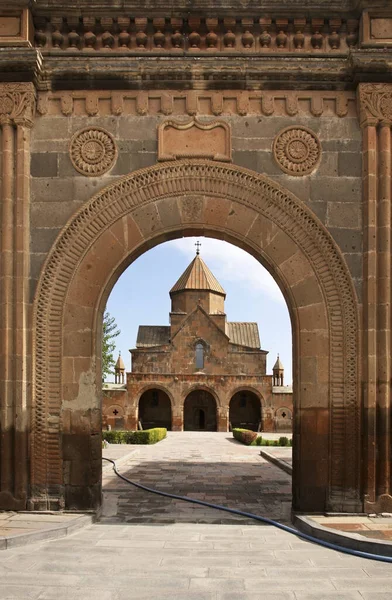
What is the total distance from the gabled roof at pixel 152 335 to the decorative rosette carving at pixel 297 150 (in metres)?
36.3

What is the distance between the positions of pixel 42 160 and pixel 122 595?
5.40 metres

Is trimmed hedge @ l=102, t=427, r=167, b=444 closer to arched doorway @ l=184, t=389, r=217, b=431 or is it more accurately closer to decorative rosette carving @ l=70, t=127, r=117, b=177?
arched doorway @ l=184, t=389, r=217, b=431

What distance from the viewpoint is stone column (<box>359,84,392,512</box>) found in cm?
767

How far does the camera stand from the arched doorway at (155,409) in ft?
129

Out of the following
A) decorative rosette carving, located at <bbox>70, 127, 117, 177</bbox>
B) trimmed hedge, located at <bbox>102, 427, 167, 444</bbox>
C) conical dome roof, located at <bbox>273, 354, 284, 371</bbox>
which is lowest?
trimmed hedge, located at <bbox>102, 427, 167, 444</bbox>

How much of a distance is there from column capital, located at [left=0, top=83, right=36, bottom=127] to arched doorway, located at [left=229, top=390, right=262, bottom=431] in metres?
32.9

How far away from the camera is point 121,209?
8.12 metres

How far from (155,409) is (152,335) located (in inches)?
275

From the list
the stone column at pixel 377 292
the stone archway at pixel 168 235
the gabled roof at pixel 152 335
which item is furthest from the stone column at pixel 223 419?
the stone column at pixel 377 292

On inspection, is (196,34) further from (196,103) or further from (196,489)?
(196,489)

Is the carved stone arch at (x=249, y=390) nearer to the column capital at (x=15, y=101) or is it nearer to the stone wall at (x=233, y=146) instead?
the stone wall at (x=233, y=146)

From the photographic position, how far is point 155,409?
130 ft

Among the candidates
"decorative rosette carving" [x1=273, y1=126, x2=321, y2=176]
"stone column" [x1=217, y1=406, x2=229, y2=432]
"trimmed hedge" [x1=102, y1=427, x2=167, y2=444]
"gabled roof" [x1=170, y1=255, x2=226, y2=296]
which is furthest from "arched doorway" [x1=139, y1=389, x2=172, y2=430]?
"decorative rosette carving" [x1=273, y1=126, x2=321, y2=176]

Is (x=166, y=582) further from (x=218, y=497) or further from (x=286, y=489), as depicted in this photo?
(x=286, y=489)
